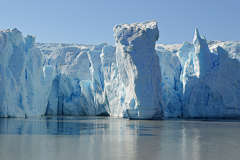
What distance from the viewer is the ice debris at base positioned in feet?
58.6

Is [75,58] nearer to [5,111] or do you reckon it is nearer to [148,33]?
[5,111]

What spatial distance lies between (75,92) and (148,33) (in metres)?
15.6

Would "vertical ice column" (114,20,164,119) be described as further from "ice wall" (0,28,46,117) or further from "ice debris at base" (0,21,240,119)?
"ice wall" (0,28,46,117)

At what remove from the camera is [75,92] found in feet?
101

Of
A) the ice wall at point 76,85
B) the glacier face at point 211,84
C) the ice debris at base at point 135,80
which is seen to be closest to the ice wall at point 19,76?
the ice debris at base at point 135,80

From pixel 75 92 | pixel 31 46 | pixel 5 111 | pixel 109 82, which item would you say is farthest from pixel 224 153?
pixel 75 92

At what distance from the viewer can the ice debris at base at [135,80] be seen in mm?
17875

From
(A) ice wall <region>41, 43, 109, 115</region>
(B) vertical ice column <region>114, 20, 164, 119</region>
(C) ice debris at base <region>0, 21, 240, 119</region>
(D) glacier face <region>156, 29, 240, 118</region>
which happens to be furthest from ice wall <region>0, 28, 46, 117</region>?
(D) glacier face <region>156, 29, 240, 118</region>

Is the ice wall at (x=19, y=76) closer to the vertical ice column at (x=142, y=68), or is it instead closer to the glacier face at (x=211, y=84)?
the vertical ice column at (x=142, y=68)

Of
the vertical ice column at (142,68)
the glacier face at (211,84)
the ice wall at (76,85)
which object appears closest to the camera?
the vertical ice column at (142,68)

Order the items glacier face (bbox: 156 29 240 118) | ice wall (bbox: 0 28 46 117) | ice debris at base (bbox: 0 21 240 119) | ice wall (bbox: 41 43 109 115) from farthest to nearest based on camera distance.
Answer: ice wall (bbox: 41 43 109 115), ice wall (bbox: 0 28 46 117), glacier face (bbox: 156 29 240 118), ice debris at base (bbox: 0 21 240 119)

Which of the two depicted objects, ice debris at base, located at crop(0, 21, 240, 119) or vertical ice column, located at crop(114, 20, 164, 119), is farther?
ice debris at base, located at crop(0, 21, 240, 119)

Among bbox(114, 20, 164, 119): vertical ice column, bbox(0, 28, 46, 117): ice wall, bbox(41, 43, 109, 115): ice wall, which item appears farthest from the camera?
bbox(41, 43, 109, 115): ice wall

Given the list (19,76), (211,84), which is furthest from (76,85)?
(211,84)
